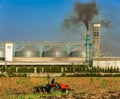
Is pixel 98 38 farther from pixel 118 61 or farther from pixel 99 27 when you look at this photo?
pixel 118 61

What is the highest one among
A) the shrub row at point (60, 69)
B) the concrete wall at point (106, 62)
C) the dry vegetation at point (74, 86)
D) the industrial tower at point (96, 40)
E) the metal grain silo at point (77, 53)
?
the industrial tower at point (96, 40)

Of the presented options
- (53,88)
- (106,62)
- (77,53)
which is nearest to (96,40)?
(77,53)

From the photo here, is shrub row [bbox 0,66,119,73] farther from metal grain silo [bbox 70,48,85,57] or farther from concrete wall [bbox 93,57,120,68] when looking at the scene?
metal grain silo [bbox 70,48,85,57]

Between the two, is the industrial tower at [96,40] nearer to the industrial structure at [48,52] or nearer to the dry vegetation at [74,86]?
the industrial structure at [48,52]

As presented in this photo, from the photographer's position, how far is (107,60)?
71625mm

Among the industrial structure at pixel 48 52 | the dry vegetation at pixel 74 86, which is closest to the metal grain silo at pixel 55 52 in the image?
the industrial structure at pixel 48 52

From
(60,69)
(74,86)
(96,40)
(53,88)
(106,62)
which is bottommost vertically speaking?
(74,86)

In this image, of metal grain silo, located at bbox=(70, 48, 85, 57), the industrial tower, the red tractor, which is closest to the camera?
the red tractor

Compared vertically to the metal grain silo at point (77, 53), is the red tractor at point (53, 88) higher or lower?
lower

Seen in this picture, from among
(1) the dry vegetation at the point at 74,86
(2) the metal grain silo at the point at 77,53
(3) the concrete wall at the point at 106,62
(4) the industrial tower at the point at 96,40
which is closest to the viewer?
(1) the dry vegetation at the point at 74,86

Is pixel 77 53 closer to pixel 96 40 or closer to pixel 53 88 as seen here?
pixel 96 40

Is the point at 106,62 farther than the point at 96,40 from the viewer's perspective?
No

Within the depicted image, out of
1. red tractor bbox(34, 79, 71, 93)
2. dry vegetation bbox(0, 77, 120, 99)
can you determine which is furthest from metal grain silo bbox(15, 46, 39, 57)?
red tractor bbox(34, 79, 71, 93)

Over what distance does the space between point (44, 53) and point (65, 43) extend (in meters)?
6.11
